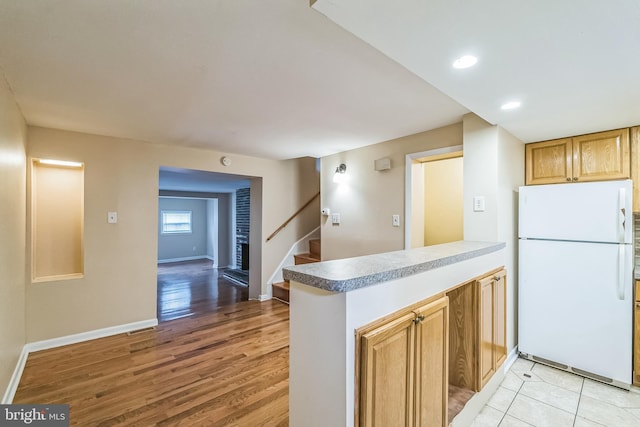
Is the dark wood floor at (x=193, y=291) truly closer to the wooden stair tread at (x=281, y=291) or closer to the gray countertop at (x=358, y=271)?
the wooden stair tread at (x=281, y=291)

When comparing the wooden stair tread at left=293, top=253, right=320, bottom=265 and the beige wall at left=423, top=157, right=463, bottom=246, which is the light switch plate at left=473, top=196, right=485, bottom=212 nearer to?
the beige wall at left=423, top=157, right=463, bottom=246

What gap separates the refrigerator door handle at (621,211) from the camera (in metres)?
2.07

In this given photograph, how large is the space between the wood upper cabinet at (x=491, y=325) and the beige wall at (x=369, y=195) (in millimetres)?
1176

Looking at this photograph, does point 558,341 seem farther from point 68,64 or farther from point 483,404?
point 68,64

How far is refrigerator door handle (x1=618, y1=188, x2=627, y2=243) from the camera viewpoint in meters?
2.07

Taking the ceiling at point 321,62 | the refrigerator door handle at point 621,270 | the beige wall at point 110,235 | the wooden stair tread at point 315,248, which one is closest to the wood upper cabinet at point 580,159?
the ceiling at point 321,62

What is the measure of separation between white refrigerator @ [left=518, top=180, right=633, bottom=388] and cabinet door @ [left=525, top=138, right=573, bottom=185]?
1.07 ft

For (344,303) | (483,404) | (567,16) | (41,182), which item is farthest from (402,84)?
(41,182)

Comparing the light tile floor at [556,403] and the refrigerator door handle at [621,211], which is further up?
the refrigerator door handle at [621,211]

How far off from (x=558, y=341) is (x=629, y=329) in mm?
465

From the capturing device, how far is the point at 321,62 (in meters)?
1.60

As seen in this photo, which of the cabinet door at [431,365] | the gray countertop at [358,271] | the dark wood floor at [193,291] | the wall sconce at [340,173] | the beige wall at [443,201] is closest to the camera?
the gray countertop at [358,271]

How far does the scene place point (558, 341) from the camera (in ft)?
7.78

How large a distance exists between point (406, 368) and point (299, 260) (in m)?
3.49
